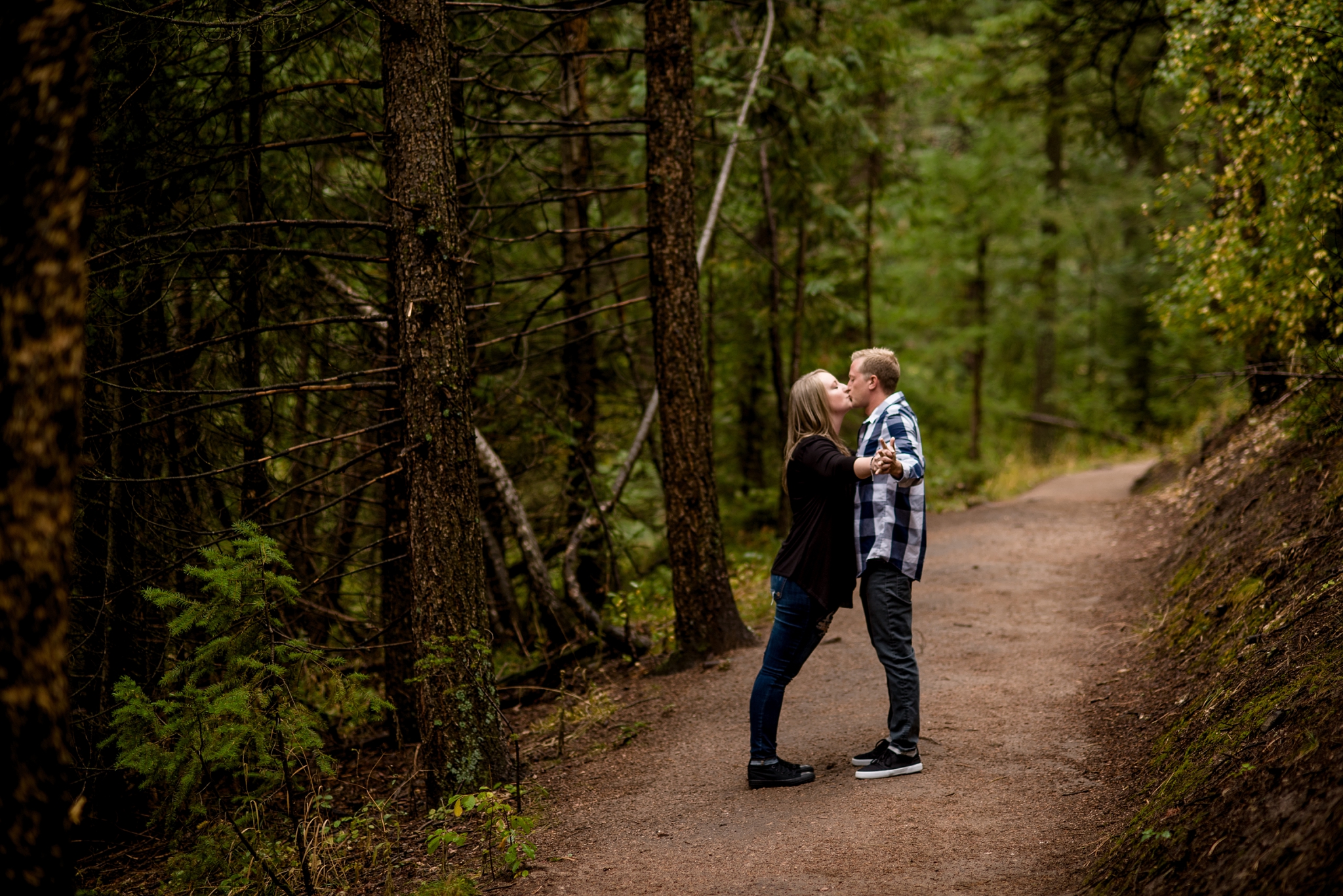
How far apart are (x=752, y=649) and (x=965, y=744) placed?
2.81 metres

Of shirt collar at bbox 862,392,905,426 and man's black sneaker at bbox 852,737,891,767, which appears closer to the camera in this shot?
shirt collar at bbox 862,392,905,426

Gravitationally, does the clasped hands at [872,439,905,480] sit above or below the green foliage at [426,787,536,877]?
above

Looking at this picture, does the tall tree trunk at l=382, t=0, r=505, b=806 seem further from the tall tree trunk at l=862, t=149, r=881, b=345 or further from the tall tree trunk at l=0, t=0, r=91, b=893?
the tall tree trunk at l=862, t=149, r=881, b=345

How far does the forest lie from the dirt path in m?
0.66

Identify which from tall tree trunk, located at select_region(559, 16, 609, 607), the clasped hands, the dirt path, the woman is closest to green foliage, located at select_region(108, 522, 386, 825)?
the dirt path

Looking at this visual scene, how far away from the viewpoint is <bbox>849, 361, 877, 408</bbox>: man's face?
16.5ft

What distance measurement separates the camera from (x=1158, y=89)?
36.7 feet

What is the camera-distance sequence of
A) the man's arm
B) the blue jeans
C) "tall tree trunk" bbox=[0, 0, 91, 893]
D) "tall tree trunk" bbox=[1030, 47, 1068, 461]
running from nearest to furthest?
"tall tree trunk" bbox=[0, 0, 91, 893] → the man's arm → the blue jeans → "tall tree trunk" bbox=[1030, 47, 1068, 461]

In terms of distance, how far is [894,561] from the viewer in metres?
4.80

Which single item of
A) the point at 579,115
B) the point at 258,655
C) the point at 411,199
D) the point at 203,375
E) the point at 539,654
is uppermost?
the point at 579,115

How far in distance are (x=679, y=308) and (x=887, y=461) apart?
3483 millimetres

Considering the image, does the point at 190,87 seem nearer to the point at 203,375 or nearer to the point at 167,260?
the point at 167,260

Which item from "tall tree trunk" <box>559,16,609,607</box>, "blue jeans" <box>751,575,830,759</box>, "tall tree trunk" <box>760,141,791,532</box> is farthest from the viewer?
"tall tree trunk" <box>760,141,791,532</box>

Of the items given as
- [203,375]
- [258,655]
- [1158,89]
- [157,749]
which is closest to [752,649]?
[258,655]
